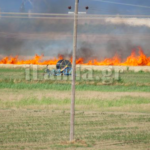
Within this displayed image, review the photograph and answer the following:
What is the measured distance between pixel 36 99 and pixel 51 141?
1413cm

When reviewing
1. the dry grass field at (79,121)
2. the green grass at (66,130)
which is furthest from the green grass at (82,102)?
the green grass at (66,130)

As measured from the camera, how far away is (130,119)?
70.1 ft

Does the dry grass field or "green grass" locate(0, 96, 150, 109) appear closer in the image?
the dry grass field

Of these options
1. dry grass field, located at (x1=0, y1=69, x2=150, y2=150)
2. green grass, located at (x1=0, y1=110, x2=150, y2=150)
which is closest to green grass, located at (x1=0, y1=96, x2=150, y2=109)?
dry grass field, located at (x1=0, y1=69, x2=150, y2=150)

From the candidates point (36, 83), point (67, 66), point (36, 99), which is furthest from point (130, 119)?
point (67, 66)

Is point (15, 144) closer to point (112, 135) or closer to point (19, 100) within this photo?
point (112, 135)

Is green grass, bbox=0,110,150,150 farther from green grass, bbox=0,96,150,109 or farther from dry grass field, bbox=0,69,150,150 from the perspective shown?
green grass, bbox=0,96,150,109

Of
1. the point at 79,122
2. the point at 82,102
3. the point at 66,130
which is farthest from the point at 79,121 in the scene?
the point at 82,102

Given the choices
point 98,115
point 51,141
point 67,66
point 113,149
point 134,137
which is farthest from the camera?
point 67,66

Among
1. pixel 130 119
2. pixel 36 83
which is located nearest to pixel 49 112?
pixel 130 119

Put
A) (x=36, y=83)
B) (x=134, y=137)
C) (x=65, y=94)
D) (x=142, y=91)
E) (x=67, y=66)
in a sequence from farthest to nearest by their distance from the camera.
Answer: (x=67, y=66) → (x=36, y=83) → (x=142, y=91) → (x=65, y=94) → (x=134, y=137)

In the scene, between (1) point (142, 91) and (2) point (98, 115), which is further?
(1) point (142, 91)

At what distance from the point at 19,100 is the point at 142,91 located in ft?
45.5

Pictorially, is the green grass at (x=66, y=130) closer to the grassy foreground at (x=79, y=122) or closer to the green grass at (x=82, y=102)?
the grassy foreground at (x=79, y=122)
